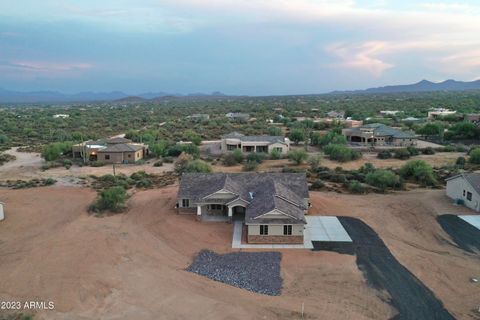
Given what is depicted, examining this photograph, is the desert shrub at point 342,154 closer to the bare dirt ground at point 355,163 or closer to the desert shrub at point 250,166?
the bare dirt ground at point 355,163

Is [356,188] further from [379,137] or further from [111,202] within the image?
[379,137]

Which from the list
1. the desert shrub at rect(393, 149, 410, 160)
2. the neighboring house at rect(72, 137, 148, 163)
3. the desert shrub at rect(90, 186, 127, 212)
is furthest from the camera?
the desert shrub at rect(393, 149, 410, 160)

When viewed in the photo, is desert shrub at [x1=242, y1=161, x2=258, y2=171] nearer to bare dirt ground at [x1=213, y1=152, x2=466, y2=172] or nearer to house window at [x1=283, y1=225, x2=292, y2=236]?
bare dirt ground at [x1=213, y1=152, x2=466, y2=172]

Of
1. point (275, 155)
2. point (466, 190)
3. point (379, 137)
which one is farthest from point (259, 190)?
point (379, 137)

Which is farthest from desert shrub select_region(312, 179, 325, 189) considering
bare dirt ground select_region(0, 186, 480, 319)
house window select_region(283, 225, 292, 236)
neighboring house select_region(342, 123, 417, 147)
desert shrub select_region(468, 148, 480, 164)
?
→ neighboring house select_region(342, 123, 417, 147)

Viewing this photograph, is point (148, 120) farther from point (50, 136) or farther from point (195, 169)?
point (195, 169)

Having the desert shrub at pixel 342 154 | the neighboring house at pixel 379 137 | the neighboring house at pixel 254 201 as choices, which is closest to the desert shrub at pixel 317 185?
the neighboring house at pixel 254 201
